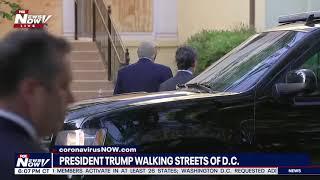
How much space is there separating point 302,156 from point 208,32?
10.6 meters

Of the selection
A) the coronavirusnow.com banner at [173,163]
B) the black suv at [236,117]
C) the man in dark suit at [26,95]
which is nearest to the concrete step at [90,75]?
the black suv at [236,117]

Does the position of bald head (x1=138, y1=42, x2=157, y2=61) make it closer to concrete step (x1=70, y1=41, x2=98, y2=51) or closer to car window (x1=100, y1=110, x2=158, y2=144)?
car window (x1=100, y1=110, x2=158, y2=144)

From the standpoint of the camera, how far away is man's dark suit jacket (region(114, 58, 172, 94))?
8.19 metres

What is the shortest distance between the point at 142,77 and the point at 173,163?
3.18 m

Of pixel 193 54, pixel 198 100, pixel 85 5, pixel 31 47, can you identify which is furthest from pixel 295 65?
pixel 85 5

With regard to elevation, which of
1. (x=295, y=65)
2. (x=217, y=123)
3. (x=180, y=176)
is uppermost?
(x=295, y=65)

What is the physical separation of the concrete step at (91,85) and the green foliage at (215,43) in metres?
1.91

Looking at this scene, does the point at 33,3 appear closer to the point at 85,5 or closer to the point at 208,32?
the point at 85,5

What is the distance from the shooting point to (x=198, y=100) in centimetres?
526

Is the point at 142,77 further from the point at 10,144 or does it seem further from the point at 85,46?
the point at 85,46

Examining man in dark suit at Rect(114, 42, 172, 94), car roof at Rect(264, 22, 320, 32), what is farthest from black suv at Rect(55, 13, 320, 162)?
man in dark suit at Rect(114, 42, 172, 94)

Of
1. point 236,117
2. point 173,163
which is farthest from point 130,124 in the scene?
point 236,117

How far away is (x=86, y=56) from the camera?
50.8ft

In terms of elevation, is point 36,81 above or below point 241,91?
above
